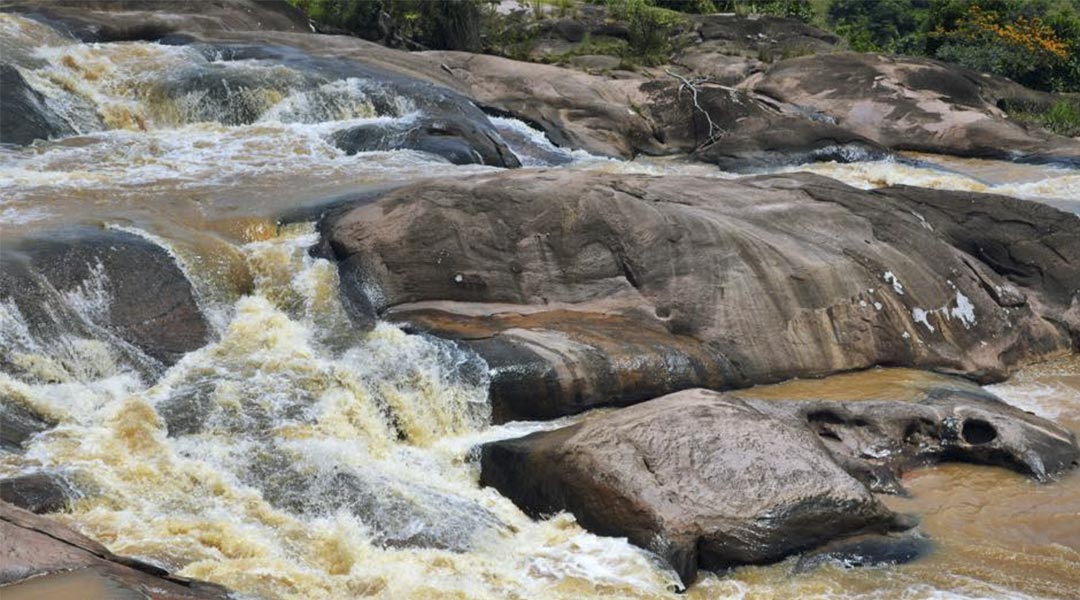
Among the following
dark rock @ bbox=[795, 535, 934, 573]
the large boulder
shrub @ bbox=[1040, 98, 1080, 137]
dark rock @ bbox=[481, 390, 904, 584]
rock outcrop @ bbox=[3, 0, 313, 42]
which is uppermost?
rock outcrop @ bbox=[3, 0, 313, 42]

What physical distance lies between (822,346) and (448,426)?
3.61m

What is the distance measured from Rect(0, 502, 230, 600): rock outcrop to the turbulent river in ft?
0.45

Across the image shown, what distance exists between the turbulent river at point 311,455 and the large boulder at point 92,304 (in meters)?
0.04

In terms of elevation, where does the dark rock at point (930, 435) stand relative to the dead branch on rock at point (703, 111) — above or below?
below

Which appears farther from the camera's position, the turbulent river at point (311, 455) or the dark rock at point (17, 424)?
the dark rock at point (17, 424)

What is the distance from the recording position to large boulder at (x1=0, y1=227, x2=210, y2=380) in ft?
30.4

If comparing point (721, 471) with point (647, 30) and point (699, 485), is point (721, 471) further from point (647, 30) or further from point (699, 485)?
point (647, 30)

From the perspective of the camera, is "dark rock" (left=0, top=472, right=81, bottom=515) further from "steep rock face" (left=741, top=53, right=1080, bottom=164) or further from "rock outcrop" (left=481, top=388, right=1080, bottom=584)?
"steep rock face" (left=741, top=53, right=1080, bottom=164)

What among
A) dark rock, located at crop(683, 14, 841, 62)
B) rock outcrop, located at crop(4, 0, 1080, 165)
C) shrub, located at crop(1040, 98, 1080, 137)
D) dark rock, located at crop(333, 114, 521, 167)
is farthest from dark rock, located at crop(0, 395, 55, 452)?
shrub, located at crop(1040, 98, 1080, 137)

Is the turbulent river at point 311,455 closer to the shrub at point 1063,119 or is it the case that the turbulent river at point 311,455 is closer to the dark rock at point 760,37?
the shrub at point 1063,119

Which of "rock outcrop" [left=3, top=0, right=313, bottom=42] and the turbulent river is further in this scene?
"rock outcrop" [left=3, top=0, right=313, bottom=42]

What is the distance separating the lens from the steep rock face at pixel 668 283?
10680 millimetres

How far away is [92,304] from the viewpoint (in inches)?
387

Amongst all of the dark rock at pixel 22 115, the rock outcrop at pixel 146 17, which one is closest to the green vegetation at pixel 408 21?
the rock outcrop at pixel 146 17
